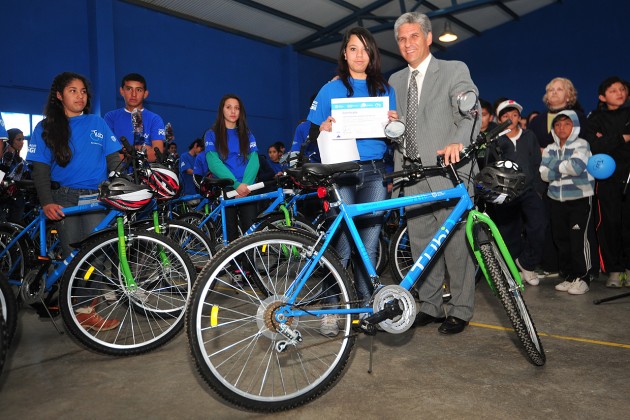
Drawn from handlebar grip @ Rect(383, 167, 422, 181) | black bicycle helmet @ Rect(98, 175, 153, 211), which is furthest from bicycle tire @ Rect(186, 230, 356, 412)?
black bicycle helmet @ Rect(98, 175, 153, 211)

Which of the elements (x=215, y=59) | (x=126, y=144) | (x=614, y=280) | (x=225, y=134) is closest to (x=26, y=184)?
(x=126, y=144)

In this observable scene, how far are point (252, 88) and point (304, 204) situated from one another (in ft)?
22.6

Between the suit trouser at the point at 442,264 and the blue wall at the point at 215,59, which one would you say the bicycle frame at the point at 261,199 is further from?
the blue wall at the point at 215,59

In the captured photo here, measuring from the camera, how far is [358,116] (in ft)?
7.59

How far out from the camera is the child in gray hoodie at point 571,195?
358cm

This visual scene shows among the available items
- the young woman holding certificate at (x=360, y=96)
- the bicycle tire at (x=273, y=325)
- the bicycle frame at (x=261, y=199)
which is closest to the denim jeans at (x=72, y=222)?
the bicycle frame at (x=261, y=199)

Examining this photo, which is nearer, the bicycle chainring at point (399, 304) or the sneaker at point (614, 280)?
the bicycle chainring at point (399, 304)

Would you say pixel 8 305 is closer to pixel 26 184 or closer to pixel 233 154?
pixel 26 184

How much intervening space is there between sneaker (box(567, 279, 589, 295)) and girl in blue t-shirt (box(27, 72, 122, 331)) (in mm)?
3196

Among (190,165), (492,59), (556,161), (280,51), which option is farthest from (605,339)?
(492,59)

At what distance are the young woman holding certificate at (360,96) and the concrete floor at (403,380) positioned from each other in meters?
0.49

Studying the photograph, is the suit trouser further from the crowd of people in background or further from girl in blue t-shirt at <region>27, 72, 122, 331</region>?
girl in blue t-shirt at <region>27, 72, 122, 331</region>

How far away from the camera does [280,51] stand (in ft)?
39.7

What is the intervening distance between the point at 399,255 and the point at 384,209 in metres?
Result: 1.76
